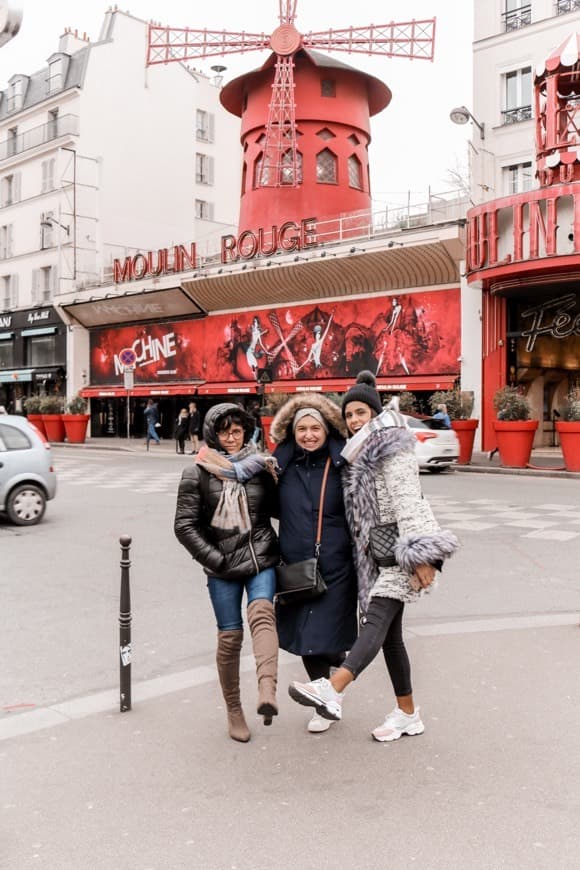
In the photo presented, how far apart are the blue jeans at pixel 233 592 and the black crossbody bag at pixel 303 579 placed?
0.05m

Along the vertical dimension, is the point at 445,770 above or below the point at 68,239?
below

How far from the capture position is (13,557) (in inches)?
319

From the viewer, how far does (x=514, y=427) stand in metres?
17.2

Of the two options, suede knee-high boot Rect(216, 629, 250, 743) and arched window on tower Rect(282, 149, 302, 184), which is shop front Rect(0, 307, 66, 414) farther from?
suede knee-high boot Rect(216, 629, 250, 743)

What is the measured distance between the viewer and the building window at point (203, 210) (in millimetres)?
39469

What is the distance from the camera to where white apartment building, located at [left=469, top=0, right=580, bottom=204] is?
21094 millimetres

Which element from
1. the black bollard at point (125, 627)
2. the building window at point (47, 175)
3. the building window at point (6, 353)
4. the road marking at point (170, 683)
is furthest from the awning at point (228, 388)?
the black bollard at point (125, 627)

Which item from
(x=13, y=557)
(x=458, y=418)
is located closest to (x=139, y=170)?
(x=458, y=418)

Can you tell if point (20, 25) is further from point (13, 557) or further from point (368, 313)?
point (368, 313)

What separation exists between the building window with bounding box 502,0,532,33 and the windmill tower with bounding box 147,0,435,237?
762 centimetres

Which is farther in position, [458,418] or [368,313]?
[368,313]

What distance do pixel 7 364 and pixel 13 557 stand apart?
31.5 metres

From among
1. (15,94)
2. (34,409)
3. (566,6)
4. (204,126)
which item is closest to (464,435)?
(566,6)

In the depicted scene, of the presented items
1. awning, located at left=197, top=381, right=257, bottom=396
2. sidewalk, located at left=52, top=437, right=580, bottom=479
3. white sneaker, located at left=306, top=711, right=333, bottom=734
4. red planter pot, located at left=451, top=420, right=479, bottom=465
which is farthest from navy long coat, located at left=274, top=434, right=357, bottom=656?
awning, located at left=197, top=381, right=257, bottom=396
